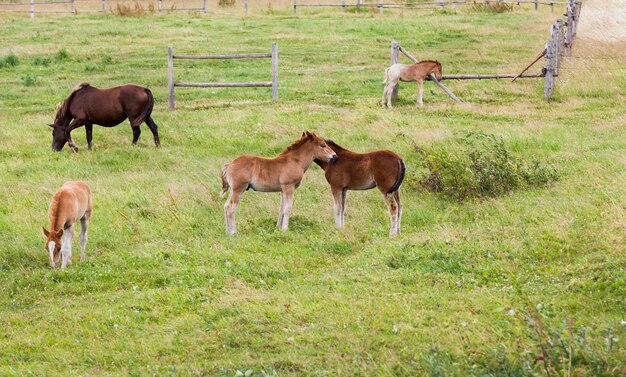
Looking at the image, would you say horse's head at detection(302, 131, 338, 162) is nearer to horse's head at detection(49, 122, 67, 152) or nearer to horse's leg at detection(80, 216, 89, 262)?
horse's leg at detection(80, 216, 89, 262)

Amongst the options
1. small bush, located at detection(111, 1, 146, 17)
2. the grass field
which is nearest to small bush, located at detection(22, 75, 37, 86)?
the grass field

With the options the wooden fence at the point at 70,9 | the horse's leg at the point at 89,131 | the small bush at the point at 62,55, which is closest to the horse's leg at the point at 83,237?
the horse's leg at the point at 89,131

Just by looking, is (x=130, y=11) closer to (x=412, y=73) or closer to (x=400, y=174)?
(x=412, y=73)

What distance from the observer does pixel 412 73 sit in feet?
69.8

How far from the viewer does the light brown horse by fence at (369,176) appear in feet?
38.9

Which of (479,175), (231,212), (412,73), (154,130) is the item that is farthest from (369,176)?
(412,73)

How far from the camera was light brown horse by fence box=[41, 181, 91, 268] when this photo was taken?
10633 mm

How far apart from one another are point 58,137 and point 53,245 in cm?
825

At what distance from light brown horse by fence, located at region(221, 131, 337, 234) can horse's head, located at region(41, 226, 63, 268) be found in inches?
91.4

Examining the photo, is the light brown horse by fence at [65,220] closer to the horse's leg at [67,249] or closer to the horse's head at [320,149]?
the horse's leg at [67,249]

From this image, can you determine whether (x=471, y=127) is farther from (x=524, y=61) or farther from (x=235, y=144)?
(x=524, y=61)

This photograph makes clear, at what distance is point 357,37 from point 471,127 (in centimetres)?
1426

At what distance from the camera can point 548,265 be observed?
31.8 feet

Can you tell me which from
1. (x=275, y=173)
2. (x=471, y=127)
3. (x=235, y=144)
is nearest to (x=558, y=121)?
(x=471, y=127)
